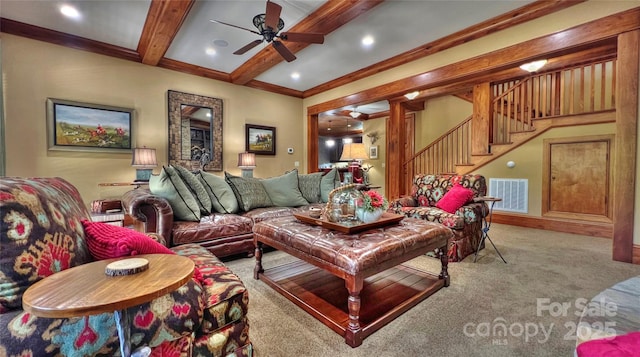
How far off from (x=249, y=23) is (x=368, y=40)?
159 centimetres

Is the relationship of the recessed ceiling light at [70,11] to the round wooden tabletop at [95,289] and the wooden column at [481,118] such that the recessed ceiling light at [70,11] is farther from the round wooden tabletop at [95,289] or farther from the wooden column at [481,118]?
the wooden column at [481,118]

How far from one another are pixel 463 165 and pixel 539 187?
125 cm

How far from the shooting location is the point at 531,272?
2502 mm

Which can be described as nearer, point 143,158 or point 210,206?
point 210,206

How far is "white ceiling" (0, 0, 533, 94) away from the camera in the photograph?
2871 millimetres

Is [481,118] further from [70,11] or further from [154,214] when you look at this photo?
[70,11]

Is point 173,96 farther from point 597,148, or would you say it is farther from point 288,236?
point 597,148

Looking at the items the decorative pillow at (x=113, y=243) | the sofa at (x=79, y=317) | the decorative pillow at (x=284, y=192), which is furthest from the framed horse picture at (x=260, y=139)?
the decorative pillow at (x=113, y=243)

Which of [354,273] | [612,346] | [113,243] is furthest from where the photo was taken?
[354,273]

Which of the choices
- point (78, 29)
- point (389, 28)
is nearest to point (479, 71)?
point (389, 28)

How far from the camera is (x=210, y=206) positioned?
3.03m

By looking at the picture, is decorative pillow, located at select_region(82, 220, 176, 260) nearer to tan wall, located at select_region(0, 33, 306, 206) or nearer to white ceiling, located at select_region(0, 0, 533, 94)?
white ceiling, located at select_region(0, 0, 533, 94)

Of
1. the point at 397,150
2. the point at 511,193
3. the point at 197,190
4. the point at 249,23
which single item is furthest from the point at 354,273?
the point at 511,193

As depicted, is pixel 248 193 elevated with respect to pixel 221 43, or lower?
lower
